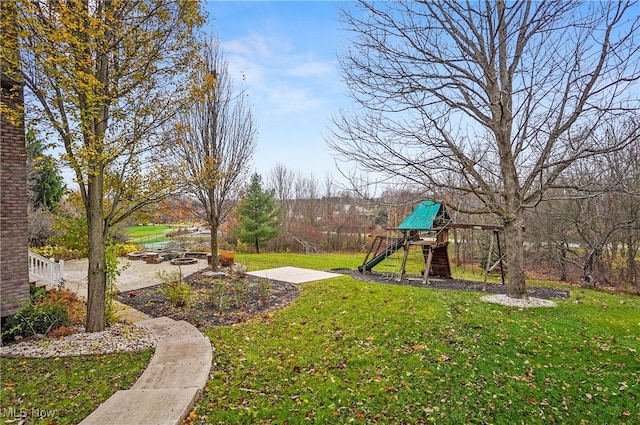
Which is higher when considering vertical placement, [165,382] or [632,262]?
[632,262]

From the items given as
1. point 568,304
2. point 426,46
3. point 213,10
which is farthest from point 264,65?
point 568,304

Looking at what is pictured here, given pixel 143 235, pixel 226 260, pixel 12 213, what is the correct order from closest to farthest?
pixel 12 213 < pixel 226 260 < pixel 143 235

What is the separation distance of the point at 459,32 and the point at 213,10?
180 inches

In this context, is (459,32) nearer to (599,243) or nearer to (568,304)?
(568,304)

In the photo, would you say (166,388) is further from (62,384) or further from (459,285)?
(459,285)

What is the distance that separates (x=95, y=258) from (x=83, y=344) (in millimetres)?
1186

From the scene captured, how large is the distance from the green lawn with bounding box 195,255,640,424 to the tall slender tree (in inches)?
99.3

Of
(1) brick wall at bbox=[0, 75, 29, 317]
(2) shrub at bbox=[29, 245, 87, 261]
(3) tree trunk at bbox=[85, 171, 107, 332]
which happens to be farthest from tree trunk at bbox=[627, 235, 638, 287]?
(2) shrub at bbox=[29, 245, 87, 261]

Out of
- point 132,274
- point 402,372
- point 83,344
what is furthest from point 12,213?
point 402,372

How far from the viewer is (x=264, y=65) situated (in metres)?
9.90

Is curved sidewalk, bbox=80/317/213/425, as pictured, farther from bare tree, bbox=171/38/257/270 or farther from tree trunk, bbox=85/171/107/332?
bare tree, bbox=171/38/257/270

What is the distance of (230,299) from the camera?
740 centimetres

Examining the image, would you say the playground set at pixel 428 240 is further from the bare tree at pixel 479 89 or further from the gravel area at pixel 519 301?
the bare tree at pixel 479 89

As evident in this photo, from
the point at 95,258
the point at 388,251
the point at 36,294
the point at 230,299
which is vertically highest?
the point at 95,258
